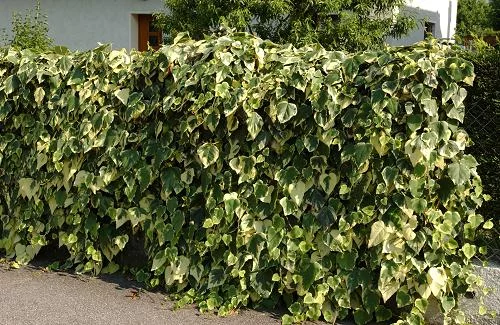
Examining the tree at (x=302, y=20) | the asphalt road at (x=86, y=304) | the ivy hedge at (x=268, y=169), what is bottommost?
the asphalt road at (x=86, y=304)

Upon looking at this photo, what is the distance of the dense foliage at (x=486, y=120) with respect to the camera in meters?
3.85

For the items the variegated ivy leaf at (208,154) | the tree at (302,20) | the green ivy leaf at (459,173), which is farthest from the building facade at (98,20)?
the green ivy leaf at (459,173)

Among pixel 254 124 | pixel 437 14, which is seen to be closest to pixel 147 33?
pixel 437 14

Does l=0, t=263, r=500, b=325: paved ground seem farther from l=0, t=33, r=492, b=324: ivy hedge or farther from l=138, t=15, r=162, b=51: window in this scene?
l=138, t=15, r=162, b=51: window

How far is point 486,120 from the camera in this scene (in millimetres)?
3891

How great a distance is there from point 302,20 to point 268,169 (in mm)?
3824

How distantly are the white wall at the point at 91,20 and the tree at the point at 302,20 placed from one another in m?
4.47

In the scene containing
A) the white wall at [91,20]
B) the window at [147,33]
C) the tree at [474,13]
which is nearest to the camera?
the white wall at [91,20]

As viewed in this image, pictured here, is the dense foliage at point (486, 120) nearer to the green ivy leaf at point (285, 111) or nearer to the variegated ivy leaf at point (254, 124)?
the green ivy leaf at point (285, 111)

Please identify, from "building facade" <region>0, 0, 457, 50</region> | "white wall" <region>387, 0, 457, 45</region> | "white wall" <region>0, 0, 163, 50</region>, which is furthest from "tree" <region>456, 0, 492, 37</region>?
"white wall" <region>0, 0, 163, 50</region>

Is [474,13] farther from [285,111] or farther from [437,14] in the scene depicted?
[285,111]

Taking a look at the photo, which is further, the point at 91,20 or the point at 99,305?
the point at 91,20

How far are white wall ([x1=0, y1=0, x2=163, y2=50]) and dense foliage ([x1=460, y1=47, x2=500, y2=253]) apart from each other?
8836 mm

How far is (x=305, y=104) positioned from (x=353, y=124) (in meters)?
0.32
